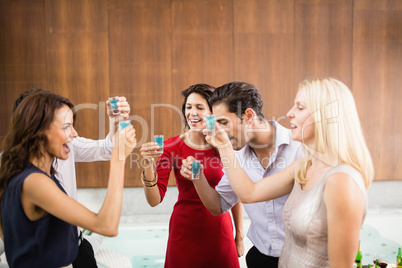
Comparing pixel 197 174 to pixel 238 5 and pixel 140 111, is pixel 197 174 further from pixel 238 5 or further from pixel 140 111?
pixel 238 5

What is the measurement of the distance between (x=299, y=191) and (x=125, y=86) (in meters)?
3.45

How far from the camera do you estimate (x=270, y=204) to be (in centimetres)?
179

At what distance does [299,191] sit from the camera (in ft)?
4.53

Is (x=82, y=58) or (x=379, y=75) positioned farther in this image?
(x=379, y=75)

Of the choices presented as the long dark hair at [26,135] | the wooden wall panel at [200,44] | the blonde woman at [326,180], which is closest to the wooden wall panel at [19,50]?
the wooden wall panel at [200,44]

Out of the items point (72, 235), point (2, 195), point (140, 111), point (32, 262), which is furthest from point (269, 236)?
point (140, 111)

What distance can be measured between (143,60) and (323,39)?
2348mm

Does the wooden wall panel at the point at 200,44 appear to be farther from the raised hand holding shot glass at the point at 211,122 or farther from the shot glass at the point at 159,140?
the raised hand holding shot glass at the point at 211,122

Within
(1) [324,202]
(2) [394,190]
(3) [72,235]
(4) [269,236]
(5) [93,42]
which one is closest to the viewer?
(1) [324,202]

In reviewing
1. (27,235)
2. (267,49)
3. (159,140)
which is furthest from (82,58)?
(27,235)

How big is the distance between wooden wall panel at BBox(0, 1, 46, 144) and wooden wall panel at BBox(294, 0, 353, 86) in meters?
3.26

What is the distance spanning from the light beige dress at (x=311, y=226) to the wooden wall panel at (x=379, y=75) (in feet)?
12.4

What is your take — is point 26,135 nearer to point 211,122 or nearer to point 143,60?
point 211,122

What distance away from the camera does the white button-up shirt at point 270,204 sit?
5.85 feet
